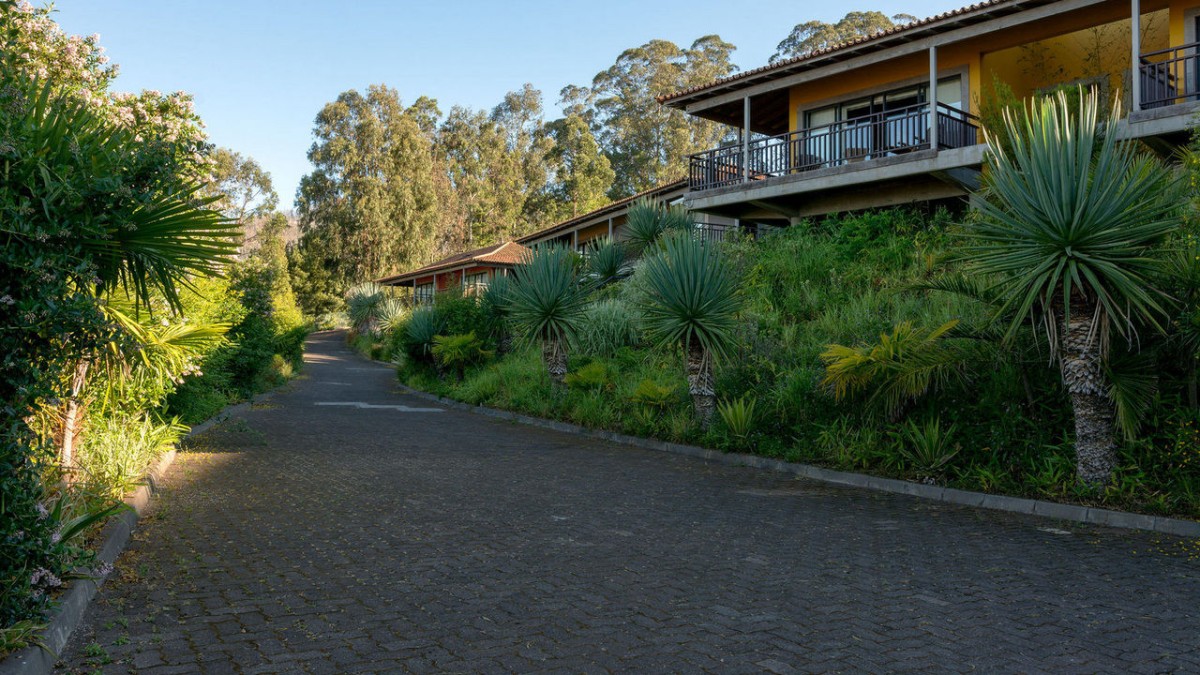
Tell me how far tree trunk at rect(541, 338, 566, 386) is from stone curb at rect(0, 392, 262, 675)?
8842 mm

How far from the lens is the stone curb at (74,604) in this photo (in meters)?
3.79

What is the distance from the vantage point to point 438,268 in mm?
43000

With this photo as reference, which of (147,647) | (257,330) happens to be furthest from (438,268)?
(147,647)

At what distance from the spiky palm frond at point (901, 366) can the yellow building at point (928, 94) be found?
6426 millimetres

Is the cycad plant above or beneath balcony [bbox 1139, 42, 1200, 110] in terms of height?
beneath

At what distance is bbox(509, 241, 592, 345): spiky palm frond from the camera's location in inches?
625

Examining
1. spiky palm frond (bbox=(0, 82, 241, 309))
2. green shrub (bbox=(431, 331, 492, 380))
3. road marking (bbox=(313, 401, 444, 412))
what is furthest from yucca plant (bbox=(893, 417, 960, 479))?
green shrub (bbox=(431, 331, 492, 380))

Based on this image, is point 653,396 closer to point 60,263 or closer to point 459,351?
point 459,351

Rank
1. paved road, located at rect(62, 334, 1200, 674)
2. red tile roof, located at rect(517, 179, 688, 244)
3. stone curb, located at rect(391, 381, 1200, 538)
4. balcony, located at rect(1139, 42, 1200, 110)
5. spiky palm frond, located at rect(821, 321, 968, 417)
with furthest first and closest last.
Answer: red tile roof, located at rect(517, 179, 688, 244) < balcony, located at rect(1139, 42, 1200, 110) < spiky palm frond, located at rect(821, 321, 968, 417) < stone curb, located at rect(391, 381, 1200, 538) < paved road, located at rect(62, 334, 1200, 674)

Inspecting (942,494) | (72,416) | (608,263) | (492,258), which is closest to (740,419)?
(942,494)

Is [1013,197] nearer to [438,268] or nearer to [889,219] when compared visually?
[889,219]

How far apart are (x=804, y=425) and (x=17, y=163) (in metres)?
9.10

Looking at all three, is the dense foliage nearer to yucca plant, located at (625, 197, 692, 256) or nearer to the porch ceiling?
yucca plant, located at (625, 197, 692, 256)

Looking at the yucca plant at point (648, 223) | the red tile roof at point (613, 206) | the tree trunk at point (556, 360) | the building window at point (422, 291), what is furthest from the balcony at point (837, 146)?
the building window at point (422, 291)
